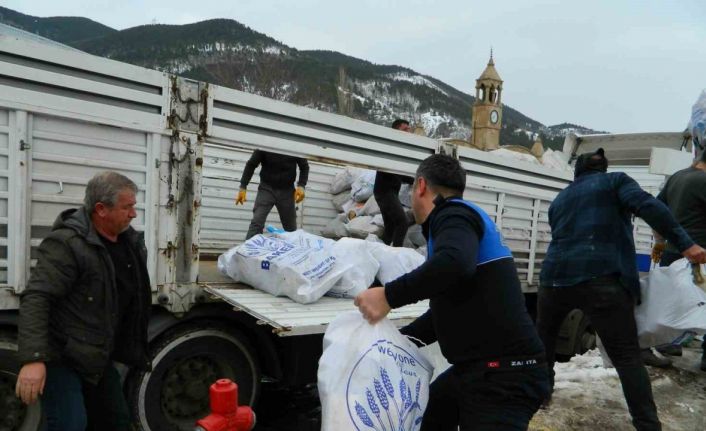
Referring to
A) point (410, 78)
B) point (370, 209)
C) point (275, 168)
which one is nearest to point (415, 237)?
point (370, 209)

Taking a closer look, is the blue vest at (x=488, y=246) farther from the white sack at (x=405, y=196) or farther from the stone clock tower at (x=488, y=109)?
the stone clock tower at (x=488, y=109)

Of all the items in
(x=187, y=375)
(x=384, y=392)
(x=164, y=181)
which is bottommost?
(x=187, y=375)

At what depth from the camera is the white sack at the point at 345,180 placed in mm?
6918

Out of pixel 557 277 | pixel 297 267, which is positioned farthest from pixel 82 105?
pixel 557 277

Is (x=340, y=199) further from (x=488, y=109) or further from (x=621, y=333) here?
(x=488, y=109)

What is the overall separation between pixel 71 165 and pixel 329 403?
6.26 ft

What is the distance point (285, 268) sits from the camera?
10.8ft

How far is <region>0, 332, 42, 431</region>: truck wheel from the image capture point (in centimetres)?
257

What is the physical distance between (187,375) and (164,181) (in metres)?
Result: 1.19

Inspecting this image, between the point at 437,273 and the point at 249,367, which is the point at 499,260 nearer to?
the point at 437,273

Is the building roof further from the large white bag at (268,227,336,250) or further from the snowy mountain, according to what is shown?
the large white bag at (268,227,336,250)

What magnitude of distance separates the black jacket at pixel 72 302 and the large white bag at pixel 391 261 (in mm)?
1975

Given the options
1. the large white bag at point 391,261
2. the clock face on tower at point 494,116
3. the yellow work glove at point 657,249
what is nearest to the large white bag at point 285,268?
the large white bag at point 391,261

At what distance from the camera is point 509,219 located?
5.17 meters
